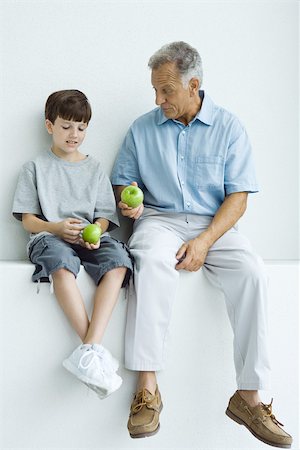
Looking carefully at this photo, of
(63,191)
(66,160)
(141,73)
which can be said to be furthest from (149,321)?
(141,73)

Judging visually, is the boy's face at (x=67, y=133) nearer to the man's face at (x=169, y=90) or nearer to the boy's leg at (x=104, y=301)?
the man's face at (x=169, y=90)

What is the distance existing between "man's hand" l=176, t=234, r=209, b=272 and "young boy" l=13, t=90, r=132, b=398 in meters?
0.18

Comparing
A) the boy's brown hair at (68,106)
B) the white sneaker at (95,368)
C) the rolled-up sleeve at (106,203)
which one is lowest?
the white sneaker at (95,368)

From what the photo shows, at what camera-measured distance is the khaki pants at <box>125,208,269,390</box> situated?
224 cm

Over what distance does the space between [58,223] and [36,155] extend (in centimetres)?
38

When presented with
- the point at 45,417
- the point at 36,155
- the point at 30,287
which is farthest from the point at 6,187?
the point at 45,417

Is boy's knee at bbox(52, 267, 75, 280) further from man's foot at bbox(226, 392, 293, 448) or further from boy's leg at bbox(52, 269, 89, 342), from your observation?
man's foot at bbox(226, 392, 293, 448)

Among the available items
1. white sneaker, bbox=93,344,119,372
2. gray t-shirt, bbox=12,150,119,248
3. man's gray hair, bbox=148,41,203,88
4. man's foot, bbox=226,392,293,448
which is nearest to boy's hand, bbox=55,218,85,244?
gray t-shirt, bbox=12,150,119,248

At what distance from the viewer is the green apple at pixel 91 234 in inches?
89.4

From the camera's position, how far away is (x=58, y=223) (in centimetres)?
236

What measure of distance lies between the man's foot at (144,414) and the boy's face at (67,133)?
870mm

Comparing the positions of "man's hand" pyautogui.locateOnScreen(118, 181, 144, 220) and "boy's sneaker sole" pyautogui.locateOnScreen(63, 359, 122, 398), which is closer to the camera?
"boy's sneaker sole" pyautogui.locateOnScreen(63, 359, 122, 398)

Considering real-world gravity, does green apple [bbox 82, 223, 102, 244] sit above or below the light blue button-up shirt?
below

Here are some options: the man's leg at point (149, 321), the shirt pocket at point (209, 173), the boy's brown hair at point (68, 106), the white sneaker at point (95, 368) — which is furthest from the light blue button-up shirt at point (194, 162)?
the white sneaker at point (95, 368)
